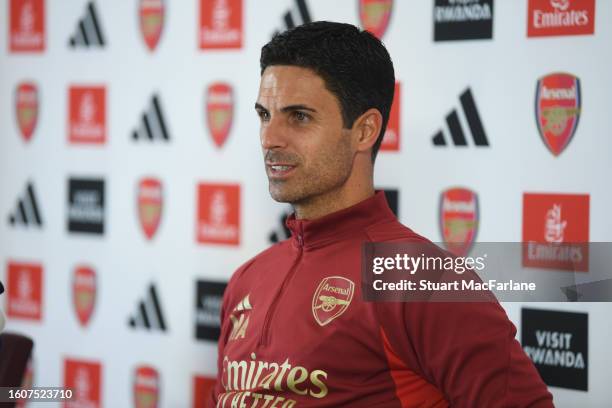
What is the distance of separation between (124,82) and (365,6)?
78cm

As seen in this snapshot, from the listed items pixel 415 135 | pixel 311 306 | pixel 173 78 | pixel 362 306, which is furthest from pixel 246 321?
pixel 173 78

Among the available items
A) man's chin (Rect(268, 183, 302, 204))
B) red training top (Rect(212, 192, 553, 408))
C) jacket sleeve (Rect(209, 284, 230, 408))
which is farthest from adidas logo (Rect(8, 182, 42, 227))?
man's chin (Rect(268, 183, 302, 204))

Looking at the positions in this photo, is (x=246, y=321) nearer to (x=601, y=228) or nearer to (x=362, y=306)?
(x=362, y=306)

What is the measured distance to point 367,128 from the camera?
1.52 m

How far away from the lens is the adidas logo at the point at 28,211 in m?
2.44

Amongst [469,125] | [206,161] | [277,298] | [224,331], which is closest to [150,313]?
[206,161]

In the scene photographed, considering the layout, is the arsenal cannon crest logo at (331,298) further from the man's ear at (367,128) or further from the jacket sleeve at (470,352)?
the man's ear at (367,128)

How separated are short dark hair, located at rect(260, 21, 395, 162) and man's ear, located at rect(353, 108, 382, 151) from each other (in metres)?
0.01

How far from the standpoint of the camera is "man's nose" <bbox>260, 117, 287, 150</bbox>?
1.50 meters

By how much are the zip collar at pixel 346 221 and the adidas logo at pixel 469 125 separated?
1.24ft

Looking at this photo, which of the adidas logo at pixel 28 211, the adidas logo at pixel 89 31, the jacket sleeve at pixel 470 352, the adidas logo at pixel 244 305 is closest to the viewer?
the jacket sleeve at pixel 470 352

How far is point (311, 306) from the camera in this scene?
145 cm

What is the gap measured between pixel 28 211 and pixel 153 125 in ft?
1.79

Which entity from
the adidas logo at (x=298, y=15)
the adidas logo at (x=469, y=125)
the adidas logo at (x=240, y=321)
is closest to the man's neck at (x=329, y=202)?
the adidas logo at (x=240, y=321)
